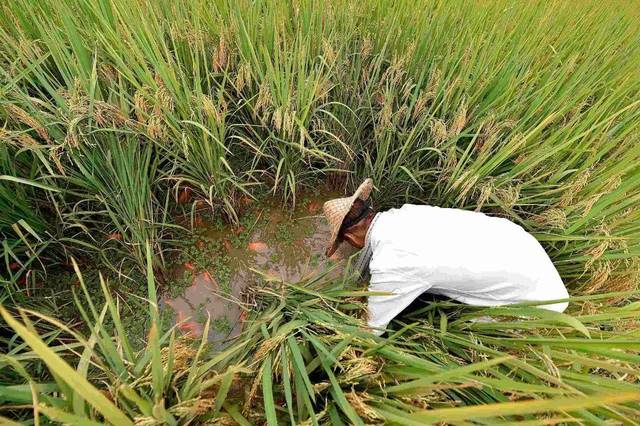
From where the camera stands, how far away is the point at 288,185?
2.19 m

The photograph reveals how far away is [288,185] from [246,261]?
52cm

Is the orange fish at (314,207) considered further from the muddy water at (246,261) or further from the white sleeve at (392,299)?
the white sleeve at (392,299)

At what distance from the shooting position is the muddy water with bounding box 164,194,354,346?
183cm

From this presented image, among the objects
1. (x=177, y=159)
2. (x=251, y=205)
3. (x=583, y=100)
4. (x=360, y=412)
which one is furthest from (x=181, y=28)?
(x=583, y=100)

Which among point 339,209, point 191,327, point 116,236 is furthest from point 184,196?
point 339,209

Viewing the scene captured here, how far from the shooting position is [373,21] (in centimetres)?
244

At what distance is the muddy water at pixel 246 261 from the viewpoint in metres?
1.83

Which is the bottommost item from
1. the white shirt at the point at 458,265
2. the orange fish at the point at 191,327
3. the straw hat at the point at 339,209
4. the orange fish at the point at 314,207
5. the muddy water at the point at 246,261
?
the orange fish at the point at 191,327

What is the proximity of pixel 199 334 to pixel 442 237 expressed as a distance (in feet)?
4.07

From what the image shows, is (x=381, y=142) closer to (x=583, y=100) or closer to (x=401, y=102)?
(x=401, y=102)

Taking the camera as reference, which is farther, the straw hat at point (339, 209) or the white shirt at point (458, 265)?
the straw hat at point (339, 209)

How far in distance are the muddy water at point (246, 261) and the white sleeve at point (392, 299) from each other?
332 millimetres

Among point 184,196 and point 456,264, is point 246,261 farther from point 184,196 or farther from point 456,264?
point 456,264

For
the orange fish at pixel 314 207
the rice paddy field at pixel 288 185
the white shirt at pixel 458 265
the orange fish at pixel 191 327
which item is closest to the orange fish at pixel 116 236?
the rice paddy field at pixel 288 185
